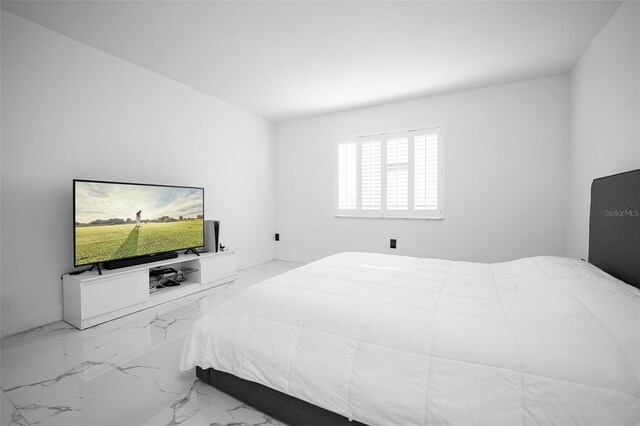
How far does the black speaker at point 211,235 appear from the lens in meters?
3.72

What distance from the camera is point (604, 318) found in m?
1.04

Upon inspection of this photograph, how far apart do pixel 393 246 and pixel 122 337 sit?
11.2 feet

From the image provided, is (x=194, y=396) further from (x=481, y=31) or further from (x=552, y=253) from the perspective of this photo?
(x=552, y=253)

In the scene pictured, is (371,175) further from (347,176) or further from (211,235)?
(211,235)

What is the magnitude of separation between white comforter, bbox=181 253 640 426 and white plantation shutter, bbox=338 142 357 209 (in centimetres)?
291

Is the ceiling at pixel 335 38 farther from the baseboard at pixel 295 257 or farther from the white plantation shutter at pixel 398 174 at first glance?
the baseboard at pixel 295 257

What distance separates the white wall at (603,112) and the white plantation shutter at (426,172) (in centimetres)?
146

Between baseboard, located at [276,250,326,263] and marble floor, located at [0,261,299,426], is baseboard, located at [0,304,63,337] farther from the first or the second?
baseboard, located at [276,250,326,263]

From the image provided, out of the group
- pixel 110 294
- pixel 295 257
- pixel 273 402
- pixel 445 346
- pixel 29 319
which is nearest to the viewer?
pixel 445 346

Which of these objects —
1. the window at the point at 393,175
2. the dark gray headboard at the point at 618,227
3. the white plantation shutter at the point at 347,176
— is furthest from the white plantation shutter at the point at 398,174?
the dark gray headboard at the point at 618,227

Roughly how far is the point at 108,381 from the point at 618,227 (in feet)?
10.9

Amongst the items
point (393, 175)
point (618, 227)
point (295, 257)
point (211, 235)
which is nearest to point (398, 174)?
point (393, 175)

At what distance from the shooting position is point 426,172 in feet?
13.1

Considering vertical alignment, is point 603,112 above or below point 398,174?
above
